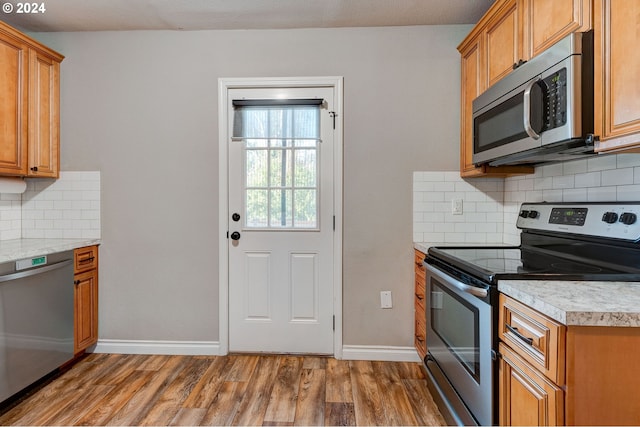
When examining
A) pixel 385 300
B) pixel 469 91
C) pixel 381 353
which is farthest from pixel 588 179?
pixel 381 353

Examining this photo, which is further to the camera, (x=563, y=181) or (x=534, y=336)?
(x=563, y=181)

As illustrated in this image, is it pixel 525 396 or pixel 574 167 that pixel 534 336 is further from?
pixel 574 167

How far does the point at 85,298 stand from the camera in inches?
94.8

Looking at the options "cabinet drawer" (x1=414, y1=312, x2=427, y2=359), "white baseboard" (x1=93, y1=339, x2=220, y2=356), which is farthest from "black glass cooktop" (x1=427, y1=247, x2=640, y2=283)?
"white baseboard" (x1=93, y1=339, x2=220, y2=356)

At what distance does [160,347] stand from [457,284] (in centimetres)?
223

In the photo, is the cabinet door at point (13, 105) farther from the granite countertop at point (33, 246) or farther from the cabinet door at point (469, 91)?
the cabinet door at point (469, 91)

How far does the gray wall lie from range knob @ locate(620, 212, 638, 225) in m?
1.15

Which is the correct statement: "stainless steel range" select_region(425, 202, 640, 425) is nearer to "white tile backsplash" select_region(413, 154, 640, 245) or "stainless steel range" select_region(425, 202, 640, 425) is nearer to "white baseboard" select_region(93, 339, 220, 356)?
"white tile backsplash" select_region(413, 154, 640, 245)

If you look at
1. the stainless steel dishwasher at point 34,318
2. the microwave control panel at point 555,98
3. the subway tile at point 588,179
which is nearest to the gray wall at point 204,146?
the stainless steel dishwasher at point 34,318

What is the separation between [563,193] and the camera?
1879 millimetres

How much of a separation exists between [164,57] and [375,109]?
5.37 feet

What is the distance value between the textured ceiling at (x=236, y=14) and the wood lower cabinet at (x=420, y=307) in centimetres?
165

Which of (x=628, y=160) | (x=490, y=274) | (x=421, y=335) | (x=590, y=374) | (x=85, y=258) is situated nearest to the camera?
(x=590, y=374)

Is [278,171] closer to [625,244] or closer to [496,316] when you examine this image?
[496,316]
